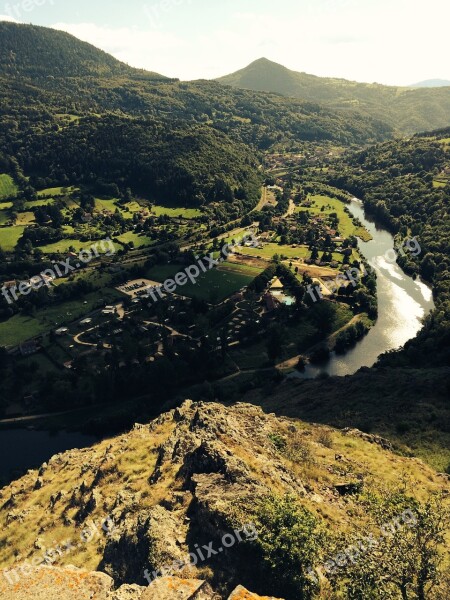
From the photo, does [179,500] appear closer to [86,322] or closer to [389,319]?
[86,322]

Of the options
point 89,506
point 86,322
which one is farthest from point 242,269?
point 89,506

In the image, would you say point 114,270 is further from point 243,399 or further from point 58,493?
point 58,493

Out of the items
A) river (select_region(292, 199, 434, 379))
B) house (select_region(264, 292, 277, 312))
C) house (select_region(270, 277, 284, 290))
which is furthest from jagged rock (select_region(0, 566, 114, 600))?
house (select_region(270, 277, 284, 290))

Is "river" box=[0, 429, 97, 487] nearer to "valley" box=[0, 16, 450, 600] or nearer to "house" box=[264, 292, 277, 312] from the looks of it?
"valley" box=[0, 16, 450, 600]

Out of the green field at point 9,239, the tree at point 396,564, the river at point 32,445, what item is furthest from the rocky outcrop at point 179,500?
the green field at point 9,239

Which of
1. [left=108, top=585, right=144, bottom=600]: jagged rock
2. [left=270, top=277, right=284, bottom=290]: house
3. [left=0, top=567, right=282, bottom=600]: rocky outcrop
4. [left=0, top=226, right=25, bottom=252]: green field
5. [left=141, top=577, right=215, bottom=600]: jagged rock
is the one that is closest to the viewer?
[left=141, top=577, right=215, bottom=600]: jagged rock

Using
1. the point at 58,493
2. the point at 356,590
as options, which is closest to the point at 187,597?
the point at 356,590

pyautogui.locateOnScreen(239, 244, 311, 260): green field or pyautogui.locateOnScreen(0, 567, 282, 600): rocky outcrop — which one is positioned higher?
pyautogui.locateOnScreen(0, 567, 282, 600): rocky outcrop
